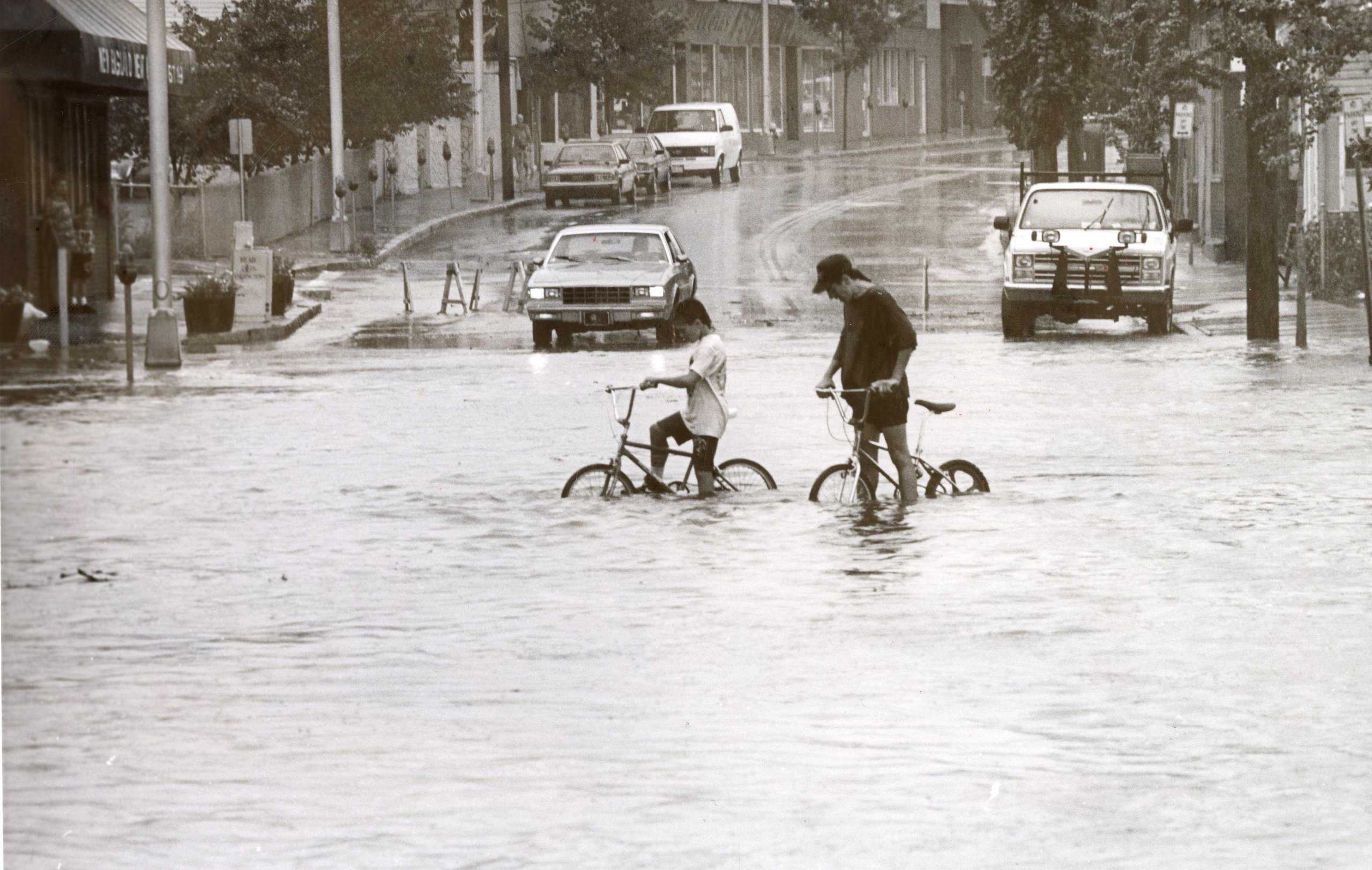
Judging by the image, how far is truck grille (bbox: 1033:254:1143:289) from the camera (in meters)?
28.8

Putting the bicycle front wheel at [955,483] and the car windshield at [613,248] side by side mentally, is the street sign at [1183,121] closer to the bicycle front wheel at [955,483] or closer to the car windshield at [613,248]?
the car windshield at [613,248]

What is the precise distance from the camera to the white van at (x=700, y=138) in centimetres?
6744

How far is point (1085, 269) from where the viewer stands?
1139 inches

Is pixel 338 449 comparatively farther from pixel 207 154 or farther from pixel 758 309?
pixel 207 154

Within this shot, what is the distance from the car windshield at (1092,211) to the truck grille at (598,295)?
5255 mm

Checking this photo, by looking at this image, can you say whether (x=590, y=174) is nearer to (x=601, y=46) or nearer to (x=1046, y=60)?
(x=1046, y=60)

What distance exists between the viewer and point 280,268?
1316 inches

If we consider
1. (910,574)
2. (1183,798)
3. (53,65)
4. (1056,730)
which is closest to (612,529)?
(910,574)

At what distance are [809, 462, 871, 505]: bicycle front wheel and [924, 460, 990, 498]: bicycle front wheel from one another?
564 millimetres

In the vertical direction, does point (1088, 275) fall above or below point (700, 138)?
below

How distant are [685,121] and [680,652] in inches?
2346

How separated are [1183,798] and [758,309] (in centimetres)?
2653

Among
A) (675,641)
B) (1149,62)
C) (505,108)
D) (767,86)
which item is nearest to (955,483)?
(675,641)

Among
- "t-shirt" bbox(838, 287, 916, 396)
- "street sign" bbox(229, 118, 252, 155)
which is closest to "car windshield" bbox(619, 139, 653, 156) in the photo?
"street sign" bbox(229, 118, 252, 155)
